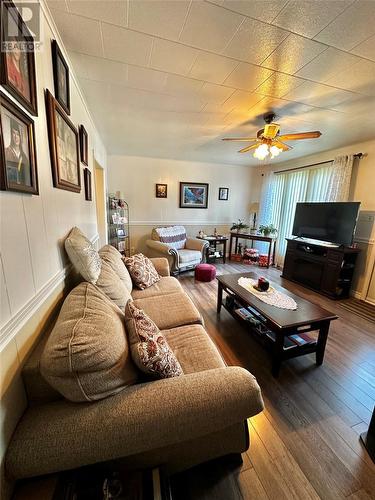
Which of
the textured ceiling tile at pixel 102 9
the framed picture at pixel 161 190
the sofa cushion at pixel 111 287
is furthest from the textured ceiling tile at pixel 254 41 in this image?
the framed picture at pixel 161 190

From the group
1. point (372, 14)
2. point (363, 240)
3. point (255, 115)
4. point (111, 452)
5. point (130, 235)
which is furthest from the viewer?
point (130, 235)

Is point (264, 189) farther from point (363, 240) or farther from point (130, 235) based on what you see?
point (130, 235)

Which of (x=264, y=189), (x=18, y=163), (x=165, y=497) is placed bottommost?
(x=165, y=497)

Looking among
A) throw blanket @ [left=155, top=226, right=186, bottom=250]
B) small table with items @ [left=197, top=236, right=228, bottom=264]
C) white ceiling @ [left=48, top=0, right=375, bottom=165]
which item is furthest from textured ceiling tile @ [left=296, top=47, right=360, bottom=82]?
small table with items @ [left=197, top=236, right=228, bottom=264]

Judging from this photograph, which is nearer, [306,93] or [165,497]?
[165,497]

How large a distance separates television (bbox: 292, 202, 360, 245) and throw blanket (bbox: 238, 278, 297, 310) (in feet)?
6.10

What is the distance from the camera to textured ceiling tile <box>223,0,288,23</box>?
1.06 metres

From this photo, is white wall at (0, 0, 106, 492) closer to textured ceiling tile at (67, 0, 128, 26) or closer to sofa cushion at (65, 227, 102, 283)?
sofa cushion at (65, 227, 102, 283)

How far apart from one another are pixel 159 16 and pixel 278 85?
114 cm

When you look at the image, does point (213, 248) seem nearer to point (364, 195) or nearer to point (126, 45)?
point (364, 195)

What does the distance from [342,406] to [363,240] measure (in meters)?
2.68

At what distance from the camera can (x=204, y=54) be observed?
A: 4.70 ft

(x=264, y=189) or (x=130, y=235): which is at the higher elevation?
(x=264, y=189)

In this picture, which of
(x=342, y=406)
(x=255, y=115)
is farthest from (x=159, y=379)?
(x=255, y=115)
